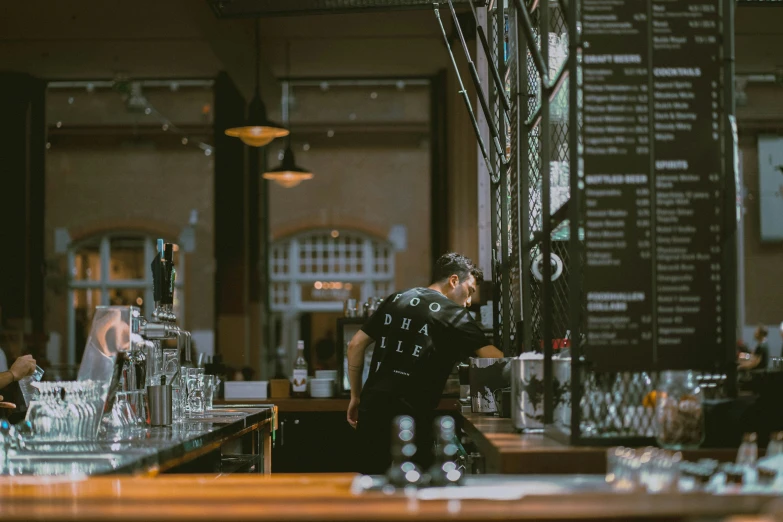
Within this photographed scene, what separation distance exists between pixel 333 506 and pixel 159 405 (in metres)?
2.15

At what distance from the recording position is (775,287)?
1181 cm

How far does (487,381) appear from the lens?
4.24 m

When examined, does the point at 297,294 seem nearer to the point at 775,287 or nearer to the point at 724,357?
the point at 775,287

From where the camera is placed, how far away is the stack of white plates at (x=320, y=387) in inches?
277

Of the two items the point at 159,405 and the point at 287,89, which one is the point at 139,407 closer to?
the point at 159,405

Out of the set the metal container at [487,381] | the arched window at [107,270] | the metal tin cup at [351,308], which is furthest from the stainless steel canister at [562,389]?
the arched window at [107,270]

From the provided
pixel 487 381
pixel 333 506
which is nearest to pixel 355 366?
pixel 487 381

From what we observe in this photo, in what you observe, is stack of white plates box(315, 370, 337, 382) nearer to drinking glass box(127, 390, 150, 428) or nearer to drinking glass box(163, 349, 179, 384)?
drinking glass box(163, 349, 179, 384)

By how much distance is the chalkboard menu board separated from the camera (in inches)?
108

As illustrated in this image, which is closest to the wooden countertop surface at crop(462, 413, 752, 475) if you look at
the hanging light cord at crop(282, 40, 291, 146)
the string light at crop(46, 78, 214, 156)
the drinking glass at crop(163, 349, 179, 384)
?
the drinking glass at crop(163, 349, 179, 384)

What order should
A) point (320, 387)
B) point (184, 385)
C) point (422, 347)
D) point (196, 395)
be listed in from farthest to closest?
point (320, 387), point (196, 395), point (184, 385), point (422, 347)

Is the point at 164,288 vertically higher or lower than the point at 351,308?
higher

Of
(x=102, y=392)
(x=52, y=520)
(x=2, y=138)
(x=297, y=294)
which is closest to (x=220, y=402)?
(x=102, y=392)

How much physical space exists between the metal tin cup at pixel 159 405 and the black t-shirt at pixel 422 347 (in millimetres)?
1044
